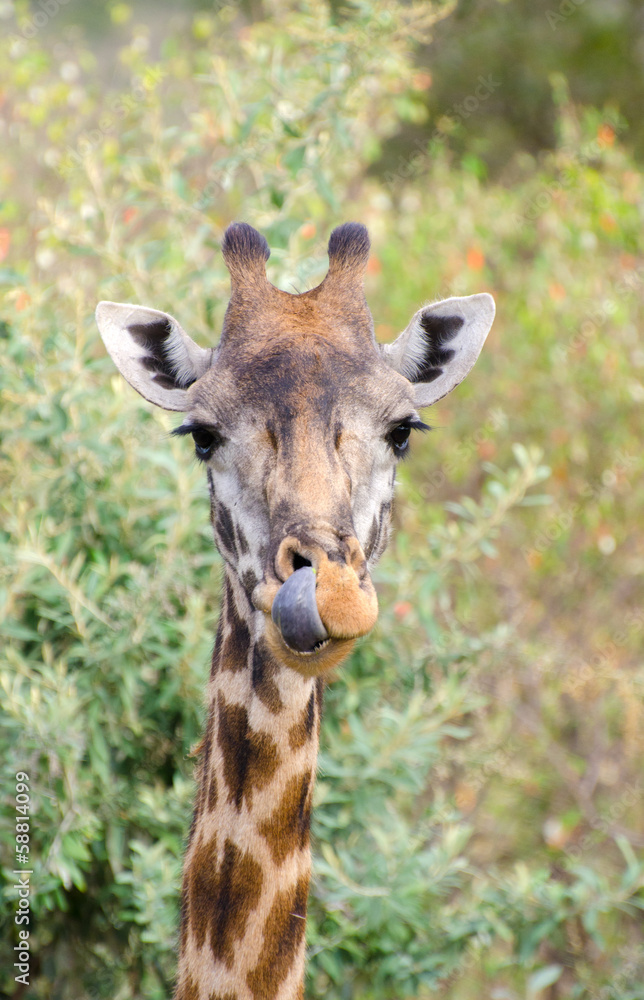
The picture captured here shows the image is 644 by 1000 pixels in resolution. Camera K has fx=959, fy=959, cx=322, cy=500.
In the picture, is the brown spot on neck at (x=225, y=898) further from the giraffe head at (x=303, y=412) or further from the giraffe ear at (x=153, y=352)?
the giraffe ear at (x=153, y=352)

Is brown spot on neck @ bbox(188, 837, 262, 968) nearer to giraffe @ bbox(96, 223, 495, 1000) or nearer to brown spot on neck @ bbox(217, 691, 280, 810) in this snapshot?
giraffe @ bbox(96, 223, 495, 1000)

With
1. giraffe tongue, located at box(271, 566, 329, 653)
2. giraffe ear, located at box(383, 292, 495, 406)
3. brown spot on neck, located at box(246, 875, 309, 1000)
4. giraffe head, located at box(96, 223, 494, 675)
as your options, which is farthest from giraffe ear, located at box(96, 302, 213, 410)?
brown spot on neck, located at box(246, 875, 309, 1000)

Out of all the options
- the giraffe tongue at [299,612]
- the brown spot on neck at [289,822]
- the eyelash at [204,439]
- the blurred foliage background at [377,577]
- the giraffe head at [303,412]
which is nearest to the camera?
the giraffe tongue at [299,612]

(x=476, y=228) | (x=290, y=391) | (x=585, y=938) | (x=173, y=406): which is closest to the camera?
(x=290, y=391)

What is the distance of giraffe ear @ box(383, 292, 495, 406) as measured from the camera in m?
3.64

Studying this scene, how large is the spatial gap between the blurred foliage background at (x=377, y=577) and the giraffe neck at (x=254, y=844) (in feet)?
3.58

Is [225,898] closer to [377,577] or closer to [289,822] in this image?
[289,822]

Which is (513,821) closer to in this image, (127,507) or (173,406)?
(127,507)

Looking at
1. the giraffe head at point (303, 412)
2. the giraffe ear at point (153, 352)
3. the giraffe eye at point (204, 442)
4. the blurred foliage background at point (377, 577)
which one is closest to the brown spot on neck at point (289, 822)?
the giraffe head at point (303, 412)

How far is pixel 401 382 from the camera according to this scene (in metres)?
3.26

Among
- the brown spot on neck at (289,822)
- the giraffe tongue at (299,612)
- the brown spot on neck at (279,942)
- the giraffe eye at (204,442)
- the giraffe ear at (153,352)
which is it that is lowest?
the brown spot on neck at (279,942)

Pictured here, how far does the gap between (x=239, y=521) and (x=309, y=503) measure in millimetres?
472

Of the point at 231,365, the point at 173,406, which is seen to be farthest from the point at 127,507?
the point at 231,365

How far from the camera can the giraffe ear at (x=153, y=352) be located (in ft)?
11.7
